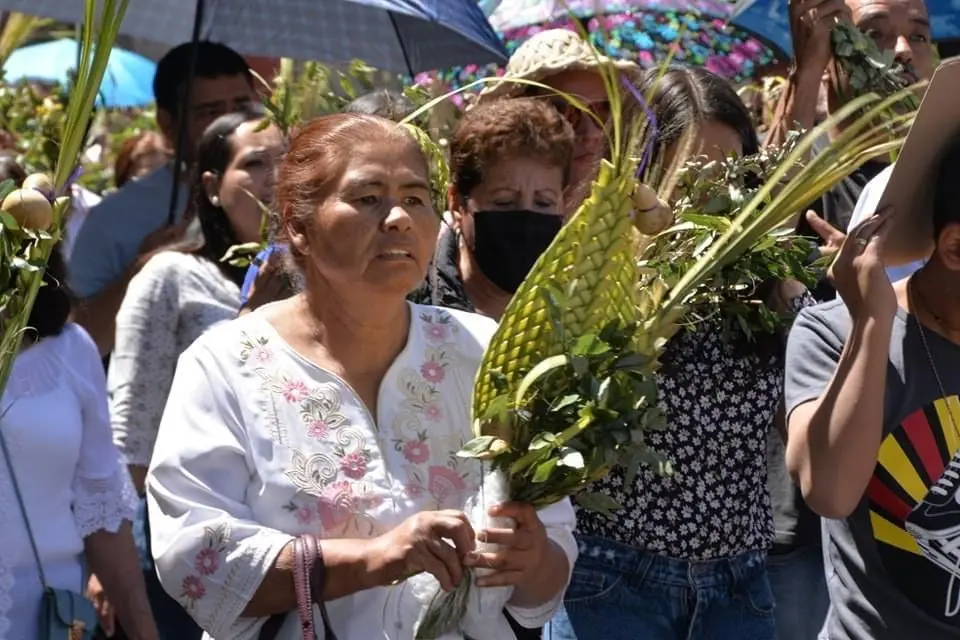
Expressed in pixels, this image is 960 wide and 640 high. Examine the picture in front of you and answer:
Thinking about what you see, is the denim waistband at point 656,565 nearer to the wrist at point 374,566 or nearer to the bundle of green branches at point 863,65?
the wrist at point 374,566

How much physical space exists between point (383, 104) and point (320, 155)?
1075 mm

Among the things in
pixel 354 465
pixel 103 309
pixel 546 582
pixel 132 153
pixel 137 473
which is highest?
pixel 354 465

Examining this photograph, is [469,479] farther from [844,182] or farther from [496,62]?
[496,62]

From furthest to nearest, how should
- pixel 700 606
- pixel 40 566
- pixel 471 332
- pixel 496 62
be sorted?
pixel 496 62 < pixel 40 566 < pixel 700 606 < pixel 471 332

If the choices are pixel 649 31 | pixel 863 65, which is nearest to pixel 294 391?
pixel 863 65

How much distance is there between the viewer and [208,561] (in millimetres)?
3557

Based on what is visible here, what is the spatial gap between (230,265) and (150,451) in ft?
2.03

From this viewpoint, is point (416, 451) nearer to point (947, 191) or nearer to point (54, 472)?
point (947, 191)

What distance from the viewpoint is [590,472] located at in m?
3.41

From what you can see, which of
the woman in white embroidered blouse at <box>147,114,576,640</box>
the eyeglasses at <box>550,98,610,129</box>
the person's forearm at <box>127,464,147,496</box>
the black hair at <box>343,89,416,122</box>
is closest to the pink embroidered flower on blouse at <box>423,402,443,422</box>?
the woman in white embroidered blouse at <box>147,114,576,640</box>

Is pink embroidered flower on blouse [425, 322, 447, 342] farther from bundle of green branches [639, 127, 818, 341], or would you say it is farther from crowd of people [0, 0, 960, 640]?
bundle of green branches [639, 127, 818, 341]

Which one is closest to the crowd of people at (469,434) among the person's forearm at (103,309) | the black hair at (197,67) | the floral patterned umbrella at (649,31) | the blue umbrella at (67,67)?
the person's forearm at (103,309)

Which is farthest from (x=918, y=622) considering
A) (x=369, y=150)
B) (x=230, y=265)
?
(x=230, y=265)

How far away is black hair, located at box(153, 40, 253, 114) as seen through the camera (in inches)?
271
